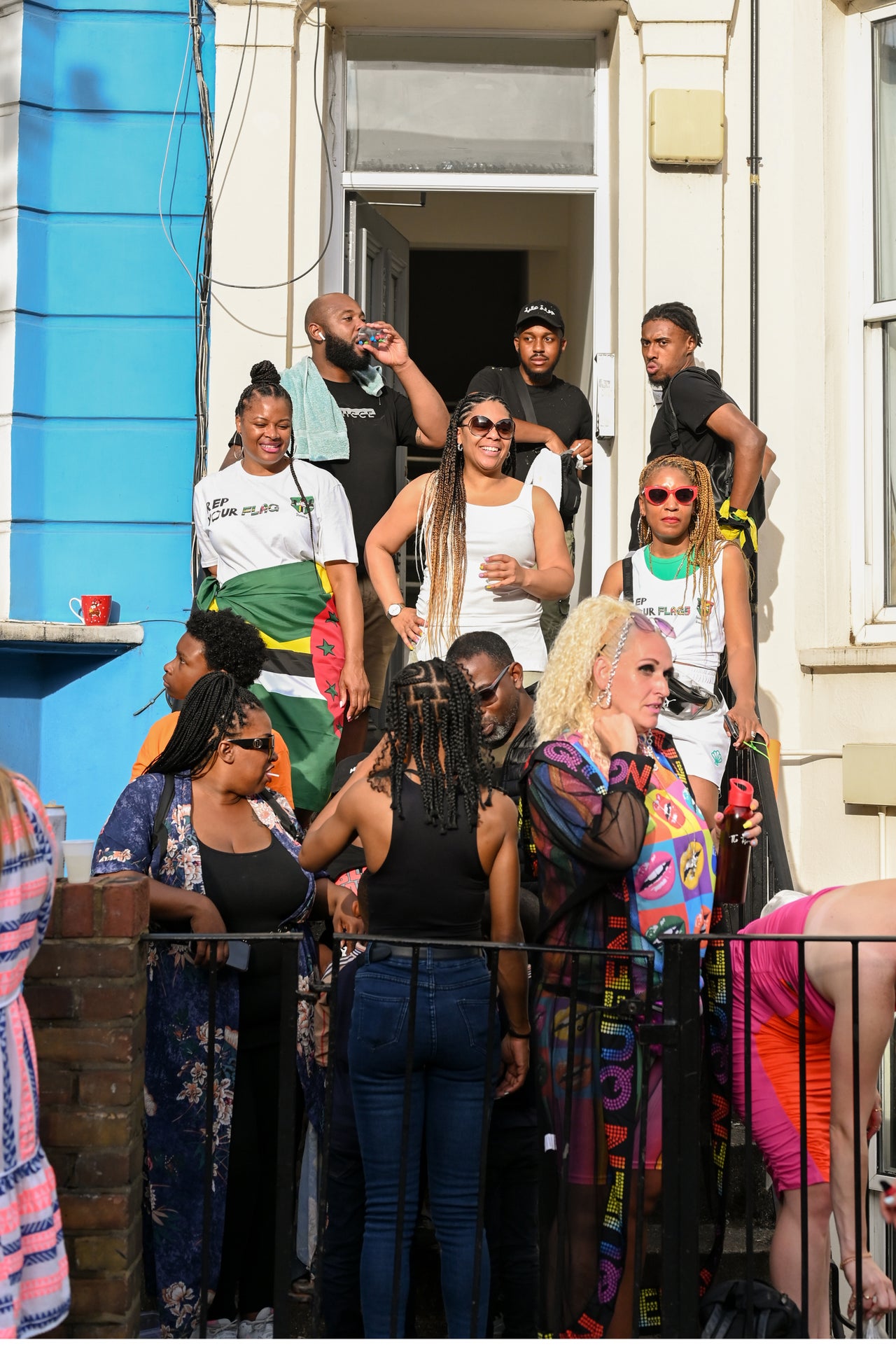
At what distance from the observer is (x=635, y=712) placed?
12.5 ft

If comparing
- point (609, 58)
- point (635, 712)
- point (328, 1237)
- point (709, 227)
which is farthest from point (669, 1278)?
point (609, 58)

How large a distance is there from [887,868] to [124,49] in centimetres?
507

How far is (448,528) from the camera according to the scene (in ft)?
16.9

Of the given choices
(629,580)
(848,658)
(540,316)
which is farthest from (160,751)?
(848,658)

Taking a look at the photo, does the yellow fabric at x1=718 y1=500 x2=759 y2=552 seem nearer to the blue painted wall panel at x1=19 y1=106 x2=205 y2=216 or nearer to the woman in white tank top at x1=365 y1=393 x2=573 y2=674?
the woman in white tank top at x1=365 y1=393 x2=573 y2=674

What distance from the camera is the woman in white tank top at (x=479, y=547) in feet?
16.6

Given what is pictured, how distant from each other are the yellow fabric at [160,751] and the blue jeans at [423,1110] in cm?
121

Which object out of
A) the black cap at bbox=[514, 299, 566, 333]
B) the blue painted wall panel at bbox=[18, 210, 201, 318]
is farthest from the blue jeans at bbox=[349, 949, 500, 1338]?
the blue painted wall panel at bbox=[18, 210, 201, 318]

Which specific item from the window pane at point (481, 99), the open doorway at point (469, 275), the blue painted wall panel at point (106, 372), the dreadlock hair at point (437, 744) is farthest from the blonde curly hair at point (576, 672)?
the window pane at point (481, 99)

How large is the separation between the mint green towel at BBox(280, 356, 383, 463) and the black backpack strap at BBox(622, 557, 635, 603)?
4.04 ft

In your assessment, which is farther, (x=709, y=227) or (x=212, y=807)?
(x=709, y=227)

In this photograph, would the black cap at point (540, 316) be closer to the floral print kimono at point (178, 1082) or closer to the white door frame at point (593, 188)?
the white door frame at point (593, 188)

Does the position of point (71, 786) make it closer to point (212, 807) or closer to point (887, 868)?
point (212, 807)

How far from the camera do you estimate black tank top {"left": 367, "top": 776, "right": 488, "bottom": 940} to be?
344 cm
